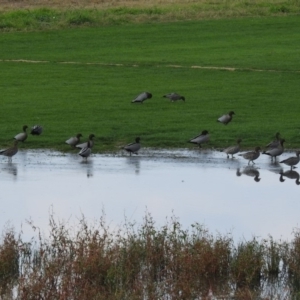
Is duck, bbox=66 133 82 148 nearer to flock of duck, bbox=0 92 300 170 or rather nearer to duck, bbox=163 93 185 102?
flock of duck, bbox=0 92 300 170

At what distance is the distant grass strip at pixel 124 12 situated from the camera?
190 feet

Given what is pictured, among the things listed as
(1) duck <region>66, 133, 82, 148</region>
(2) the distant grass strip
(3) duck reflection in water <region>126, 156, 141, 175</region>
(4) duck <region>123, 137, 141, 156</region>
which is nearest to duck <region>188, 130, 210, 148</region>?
(4) duck <region>123, 137, 141, 156</region>

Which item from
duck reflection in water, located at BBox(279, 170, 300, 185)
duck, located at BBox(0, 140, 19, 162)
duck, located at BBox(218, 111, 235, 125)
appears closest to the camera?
duck reflection in water, located at BBox(279, 170, 300, 185)

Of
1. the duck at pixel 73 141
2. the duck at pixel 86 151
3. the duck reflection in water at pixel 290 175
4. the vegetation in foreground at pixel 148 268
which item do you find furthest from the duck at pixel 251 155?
the vegetation in foreground at pixel 148 268

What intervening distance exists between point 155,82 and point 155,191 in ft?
60.1

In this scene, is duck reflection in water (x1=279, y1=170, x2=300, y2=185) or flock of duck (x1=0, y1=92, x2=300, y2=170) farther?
flock of duck (x1=0, y1=92, x2=300, y2=170)

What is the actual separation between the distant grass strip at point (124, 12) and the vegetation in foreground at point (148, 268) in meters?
40.7

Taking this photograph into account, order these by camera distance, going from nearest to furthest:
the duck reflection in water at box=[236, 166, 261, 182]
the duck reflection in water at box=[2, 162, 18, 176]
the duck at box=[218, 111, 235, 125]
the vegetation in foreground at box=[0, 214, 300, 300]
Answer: the vegetation in foreground at box=[0, 214, 300, 300], the duck reflection in water at box=[236, 166, 261, 182], the duck reflection in water at box=[2, 162, 18, 176], the duck at box=[218, 111, 235, 125]

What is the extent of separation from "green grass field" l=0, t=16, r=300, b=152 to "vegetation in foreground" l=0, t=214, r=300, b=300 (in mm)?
11546

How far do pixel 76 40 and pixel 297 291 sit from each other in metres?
38.2

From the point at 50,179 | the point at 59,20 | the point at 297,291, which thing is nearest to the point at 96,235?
the point at 297,291

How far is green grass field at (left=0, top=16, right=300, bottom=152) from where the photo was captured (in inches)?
1203

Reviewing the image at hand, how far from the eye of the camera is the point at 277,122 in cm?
3167

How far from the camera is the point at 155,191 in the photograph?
23.0 m
